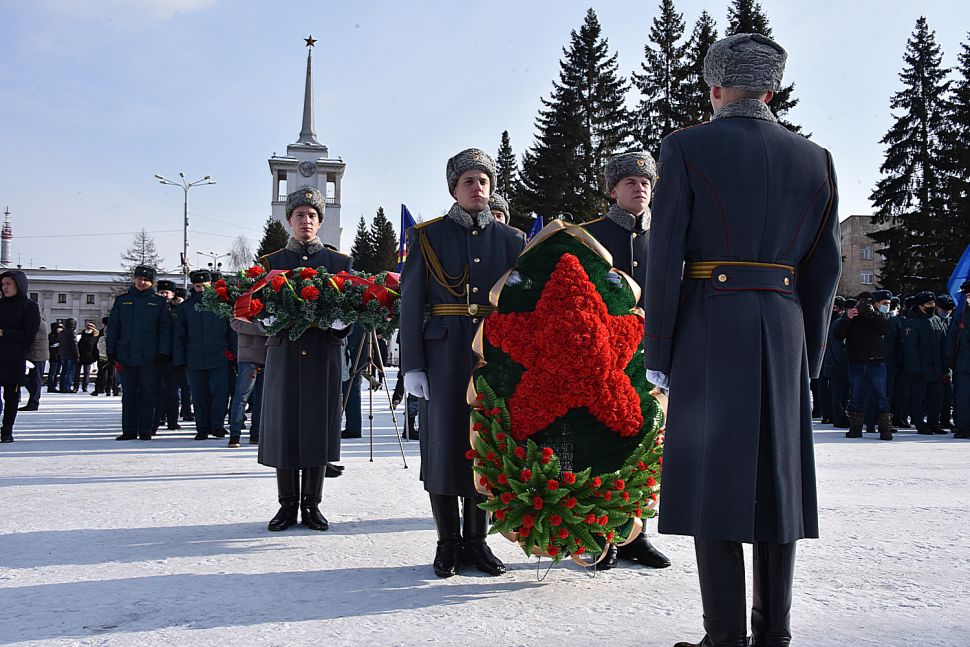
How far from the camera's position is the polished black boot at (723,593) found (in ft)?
10.3

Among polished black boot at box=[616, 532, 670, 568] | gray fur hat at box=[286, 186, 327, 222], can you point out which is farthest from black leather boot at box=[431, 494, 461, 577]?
gray fur hat at box=[286, 186, 327, 222]

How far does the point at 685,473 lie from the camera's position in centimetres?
325

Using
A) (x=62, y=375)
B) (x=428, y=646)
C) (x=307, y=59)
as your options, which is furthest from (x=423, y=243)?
(x=307, y=59)

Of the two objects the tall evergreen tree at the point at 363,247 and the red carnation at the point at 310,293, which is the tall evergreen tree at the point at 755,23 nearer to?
the red carnation at the point at 310,293

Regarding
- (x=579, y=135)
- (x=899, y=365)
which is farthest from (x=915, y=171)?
(x=899, y=365)

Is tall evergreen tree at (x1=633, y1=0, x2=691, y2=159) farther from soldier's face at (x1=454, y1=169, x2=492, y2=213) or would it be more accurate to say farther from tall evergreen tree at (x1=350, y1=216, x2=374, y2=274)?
tall evergreen tree at (x1=350, y1=216, x2=374, y2=274)

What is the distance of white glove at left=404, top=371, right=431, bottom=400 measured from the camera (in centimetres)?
501

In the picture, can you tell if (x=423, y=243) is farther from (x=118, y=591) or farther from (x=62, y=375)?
(x=62, y=375)

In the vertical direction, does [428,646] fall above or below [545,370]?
below

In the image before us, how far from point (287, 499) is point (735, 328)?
155 inches

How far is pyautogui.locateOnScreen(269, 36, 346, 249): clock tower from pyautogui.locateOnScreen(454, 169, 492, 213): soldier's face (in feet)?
274

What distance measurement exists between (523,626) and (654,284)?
163cm

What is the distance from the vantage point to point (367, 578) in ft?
15.3

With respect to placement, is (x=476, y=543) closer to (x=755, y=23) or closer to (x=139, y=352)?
(x=139, y=352)
